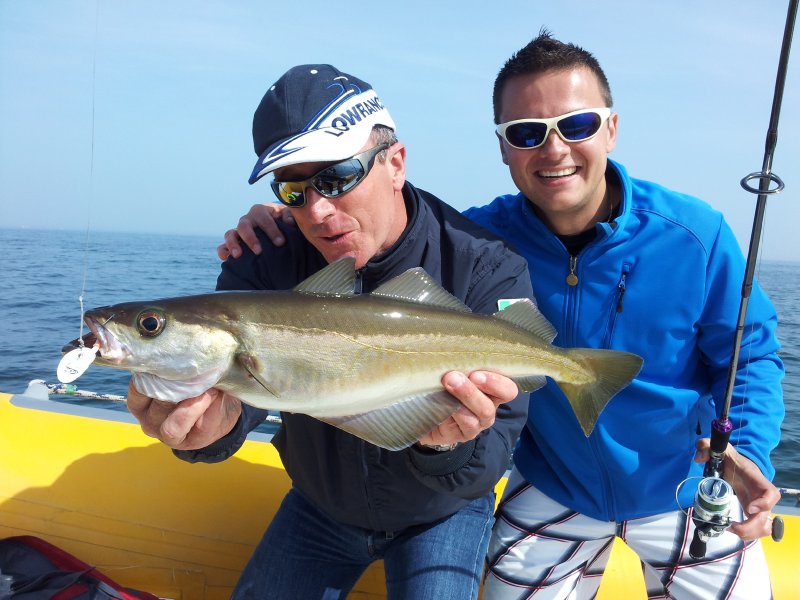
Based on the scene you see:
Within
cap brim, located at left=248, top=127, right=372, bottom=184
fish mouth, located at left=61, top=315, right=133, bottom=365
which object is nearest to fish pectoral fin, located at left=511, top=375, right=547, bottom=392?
cap brim, located at left=248, top=127, right=372, bottom=184

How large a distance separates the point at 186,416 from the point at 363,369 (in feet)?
2.50

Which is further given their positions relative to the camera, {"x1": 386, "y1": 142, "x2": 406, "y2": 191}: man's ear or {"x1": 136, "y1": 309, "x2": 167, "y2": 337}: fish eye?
{"x1": 386, "y1": 142, "x2": 406, "y2": 191}: man's ear

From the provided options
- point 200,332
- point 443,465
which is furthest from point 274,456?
point 200,332

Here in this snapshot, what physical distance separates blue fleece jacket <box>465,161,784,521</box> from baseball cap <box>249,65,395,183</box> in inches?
56.5

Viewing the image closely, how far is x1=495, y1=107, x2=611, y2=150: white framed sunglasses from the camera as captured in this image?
3.59m

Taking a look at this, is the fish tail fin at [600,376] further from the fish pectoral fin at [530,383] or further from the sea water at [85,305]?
the sea water at [85,305]

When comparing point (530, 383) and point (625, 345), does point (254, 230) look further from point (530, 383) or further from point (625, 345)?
point (625, 345)

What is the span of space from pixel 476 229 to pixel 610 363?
1140mm

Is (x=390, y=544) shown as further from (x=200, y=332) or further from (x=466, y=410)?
(x=200, y=332)

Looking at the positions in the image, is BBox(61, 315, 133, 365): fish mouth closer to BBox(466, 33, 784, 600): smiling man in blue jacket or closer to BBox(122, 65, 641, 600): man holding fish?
BBox(122, 65, 641, 600): man holding fish

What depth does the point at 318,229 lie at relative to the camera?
304 centimetres

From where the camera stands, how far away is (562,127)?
3596 millimetres

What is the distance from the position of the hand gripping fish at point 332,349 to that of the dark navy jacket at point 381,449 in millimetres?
456

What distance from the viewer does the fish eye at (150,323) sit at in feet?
7.80
